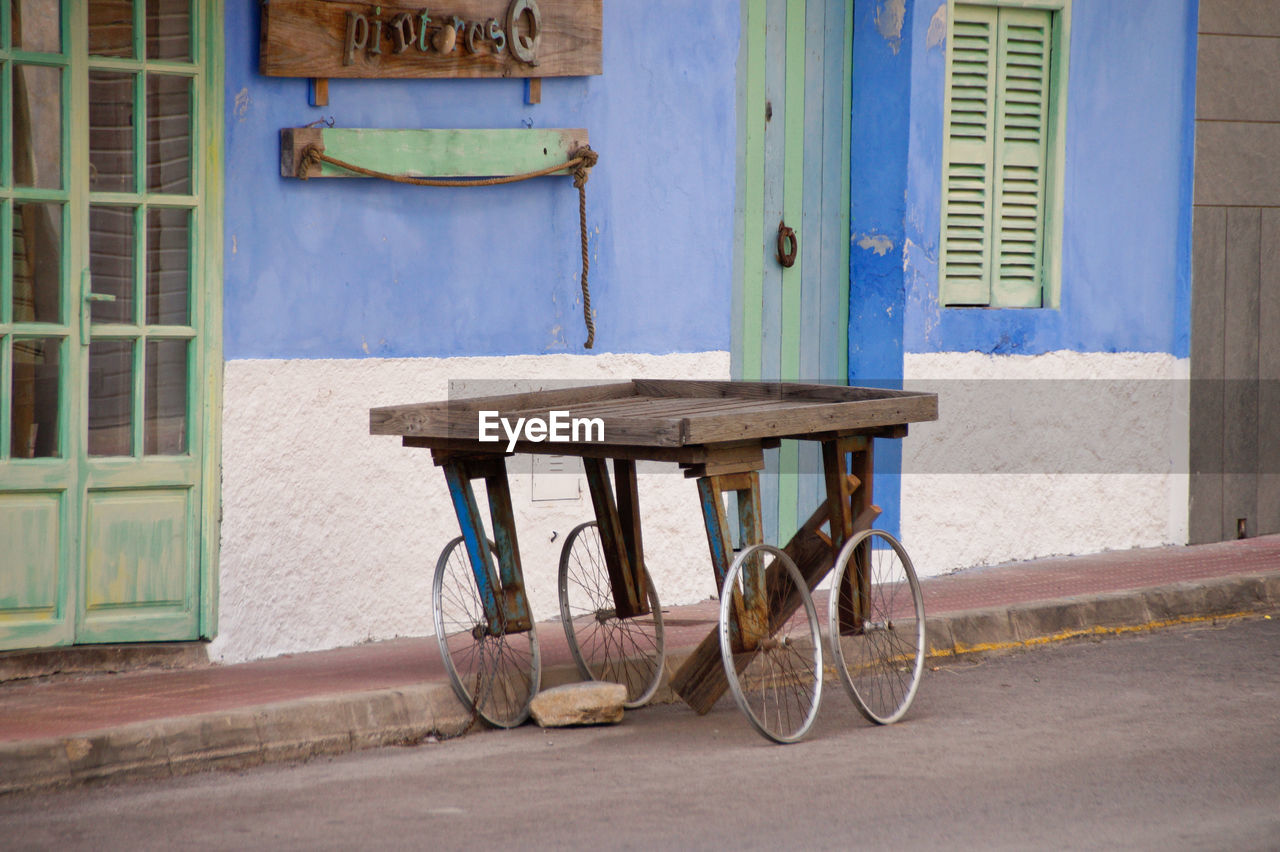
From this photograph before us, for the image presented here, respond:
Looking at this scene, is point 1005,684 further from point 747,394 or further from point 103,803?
point 103,803

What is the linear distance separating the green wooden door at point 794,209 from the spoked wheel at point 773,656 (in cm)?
234

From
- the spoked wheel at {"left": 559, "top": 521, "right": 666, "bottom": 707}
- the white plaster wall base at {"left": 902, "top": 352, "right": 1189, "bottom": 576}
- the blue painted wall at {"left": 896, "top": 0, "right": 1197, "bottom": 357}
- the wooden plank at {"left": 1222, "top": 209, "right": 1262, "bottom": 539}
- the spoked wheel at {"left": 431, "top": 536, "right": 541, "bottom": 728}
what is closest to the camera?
the spoked wheel at {"left": 431, "top": 536, "right": 541, "bottom": 728}

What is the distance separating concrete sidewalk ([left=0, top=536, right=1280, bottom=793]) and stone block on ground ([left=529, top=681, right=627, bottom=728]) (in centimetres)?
33

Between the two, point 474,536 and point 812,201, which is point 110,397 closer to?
point 474,536

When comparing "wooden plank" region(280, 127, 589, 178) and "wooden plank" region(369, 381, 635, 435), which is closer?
"wooden plank" region(369, 381, 635, 435)

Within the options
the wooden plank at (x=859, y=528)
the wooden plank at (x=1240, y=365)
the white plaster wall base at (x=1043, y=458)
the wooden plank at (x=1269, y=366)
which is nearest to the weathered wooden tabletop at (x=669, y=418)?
the wooden plank at (x=859, y=528)

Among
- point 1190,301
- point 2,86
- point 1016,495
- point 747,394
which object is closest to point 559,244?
point 747,394

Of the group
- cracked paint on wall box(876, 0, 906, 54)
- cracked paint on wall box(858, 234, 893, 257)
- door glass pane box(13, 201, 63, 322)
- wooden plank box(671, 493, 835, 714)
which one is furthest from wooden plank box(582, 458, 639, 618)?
cracked paint on wall box(876, 0, 906, 54)

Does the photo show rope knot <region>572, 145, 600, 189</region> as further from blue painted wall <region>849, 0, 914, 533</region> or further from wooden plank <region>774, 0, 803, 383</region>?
blue painted wall <region>849, 0, 914, 533</region>

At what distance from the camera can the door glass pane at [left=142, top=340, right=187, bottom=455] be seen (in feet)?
21.4

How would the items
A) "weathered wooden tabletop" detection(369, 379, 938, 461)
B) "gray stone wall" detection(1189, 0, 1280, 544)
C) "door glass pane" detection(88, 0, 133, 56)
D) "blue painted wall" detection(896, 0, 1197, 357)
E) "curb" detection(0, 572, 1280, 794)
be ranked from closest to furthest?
"curb" detection(0, 572, 1280, 794) → "weathered wooden tabletop" detection(369, 379, 938, 461) → "door glass pane" detection(88, 0, 133, 56) → "blue painted wall" detection(896, 0, 1197, 357) → "gray stone wall" detection(1189, 0, 1280, 544)

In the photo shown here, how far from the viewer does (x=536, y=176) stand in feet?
24.3

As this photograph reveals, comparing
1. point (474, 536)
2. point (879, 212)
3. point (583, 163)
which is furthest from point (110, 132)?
point (879, 212)

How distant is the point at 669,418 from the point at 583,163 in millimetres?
2598
